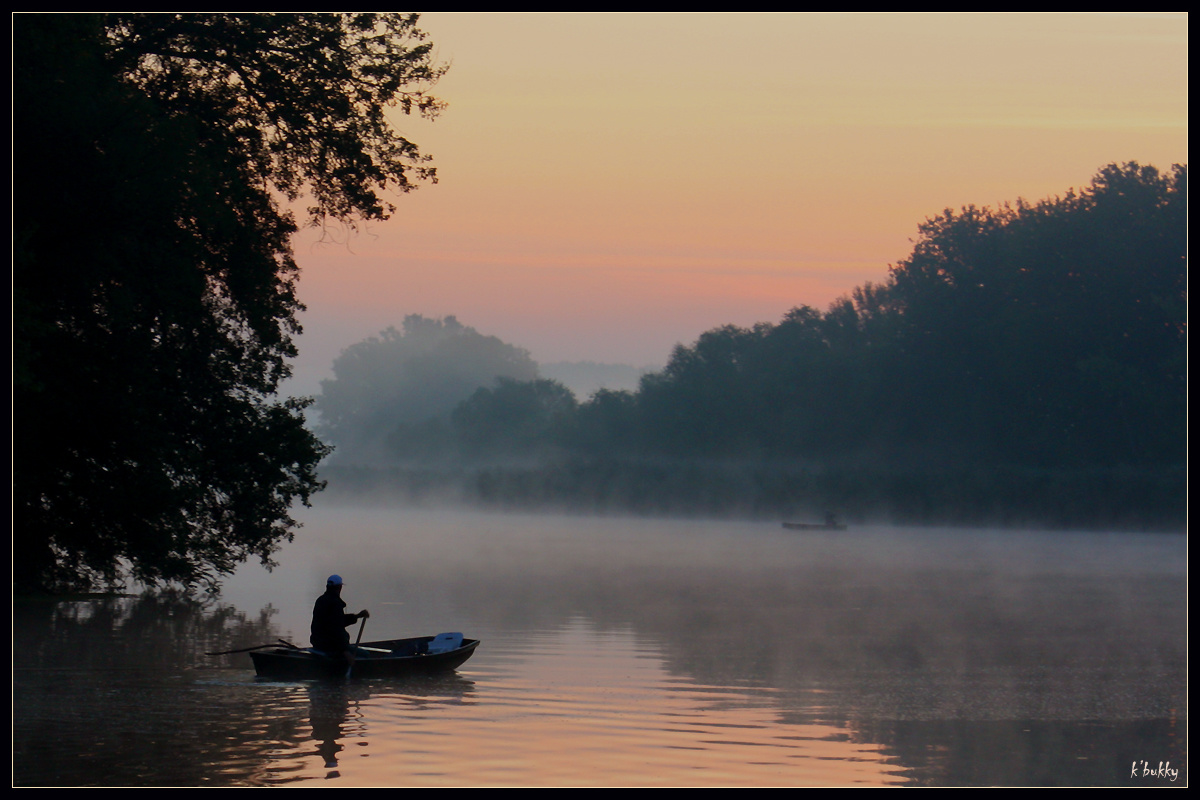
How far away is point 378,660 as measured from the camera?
1820 centimetres

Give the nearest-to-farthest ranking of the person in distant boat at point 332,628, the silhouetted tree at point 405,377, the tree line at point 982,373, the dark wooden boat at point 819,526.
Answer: the person in distant boat at point 332,628 < the dark wooden boat at point 819,526 < the tree line at point 982,373 < the silhouetted tree at point 405,377

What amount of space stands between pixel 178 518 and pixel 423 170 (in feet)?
27.1

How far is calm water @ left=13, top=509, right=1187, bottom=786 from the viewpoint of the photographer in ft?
43.5

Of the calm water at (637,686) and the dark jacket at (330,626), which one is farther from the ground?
the dark jacket at (330,626)

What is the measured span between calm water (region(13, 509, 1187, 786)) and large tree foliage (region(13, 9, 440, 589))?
7.22 ft

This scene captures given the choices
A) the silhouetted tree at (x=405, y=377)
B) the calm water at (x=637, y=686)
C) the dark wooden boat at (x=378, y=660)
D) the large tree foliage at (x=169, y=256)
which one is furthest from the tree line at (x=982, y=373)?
the silhouetted tree at (x=405, y=377)

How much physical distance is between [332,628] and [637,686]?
412 cm

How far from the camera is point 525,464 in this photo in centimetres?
11506

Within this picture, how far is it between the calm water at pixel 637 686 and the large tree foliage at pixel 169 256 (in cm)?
220

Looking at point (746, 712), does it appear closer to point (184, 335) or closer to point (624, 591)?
point (184, 335)

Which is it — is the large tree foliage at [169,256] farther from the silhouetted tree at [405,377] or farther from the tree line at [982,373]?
the silhouetted tree at [405,377]

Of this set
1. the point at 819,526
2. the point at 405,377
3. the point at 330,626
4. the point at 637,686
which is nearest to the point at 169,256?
the point at 330,626

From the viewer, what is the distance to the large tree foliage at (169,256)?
2089cm
